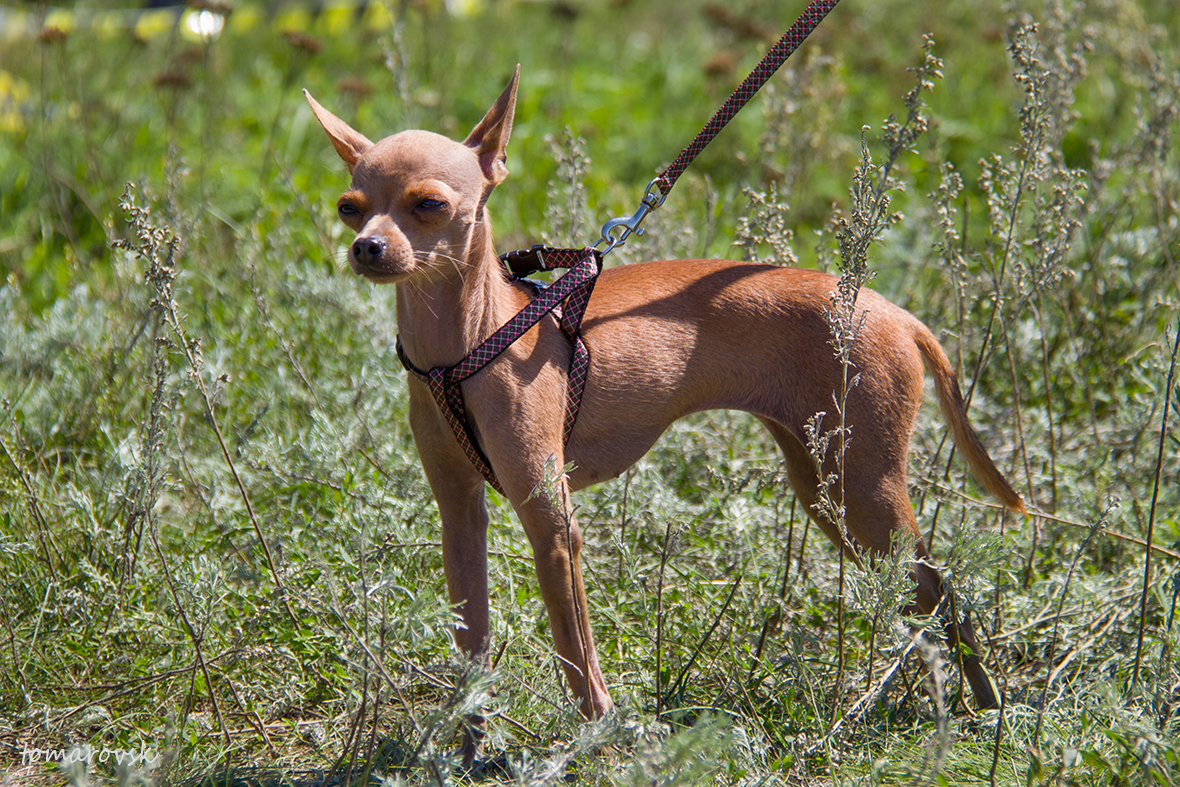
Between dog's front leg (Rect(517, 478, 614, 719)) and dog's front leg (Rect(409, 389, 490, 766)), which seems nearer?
dog's front leg (Rect(517, 478, 614, 719))

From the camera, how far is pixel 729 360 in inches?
103

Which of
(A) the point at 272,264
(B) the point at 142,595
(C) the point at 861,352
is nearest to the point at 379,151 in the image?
(C) the point at 861,352

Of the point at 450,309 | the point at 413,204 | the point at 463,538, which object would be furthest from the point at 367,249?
the point at 463,538

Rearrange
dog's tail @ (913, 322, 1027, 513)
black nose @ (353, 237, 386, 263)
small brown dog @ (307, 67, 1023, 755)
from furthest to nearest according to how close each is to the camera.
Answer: dog's tail @ (913, 322, 1027, 513) < small brown dog @ (307, 67, 1023, 755) < black nose @ (353, 237, 386, 263)

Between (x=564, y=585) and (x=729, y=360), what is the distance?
2.34ft

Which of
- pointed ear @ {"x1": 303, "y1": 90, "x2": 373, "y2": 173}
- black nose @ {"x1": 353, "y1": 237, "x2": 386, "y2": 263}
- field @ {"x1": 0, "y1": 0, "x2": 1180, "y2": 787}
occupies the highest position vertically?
pointed ear @ {"x1": 303, "y1": 90, "x2": 373, "y2": 173}

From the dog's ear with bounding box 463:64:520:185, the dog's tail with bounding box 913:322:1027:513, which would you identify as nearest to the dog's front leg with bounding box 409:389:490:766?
the dog's ear with bounding box 463:64:520:185

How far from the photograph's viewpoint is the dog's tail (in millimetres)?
2699

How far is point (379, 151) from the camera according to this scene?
231 centimetres

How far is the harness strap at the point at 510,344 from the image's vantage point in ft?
7.91

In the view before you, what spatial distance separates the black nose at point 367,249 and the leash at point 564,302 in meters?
0.36

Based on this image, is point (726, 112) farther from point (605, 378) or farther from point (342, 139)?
point (342, 139)

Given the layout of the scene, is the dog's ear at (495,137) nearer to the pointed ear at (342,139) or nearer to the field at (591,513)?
the pointed ear at (342,139)

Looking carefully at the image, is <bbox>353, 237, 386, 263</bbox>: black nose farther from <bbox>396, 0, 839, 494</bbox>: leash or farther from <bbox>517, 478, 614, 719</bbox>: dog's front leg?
<bbox>517, 478, 614, 719</bbox>: dog's front leg
